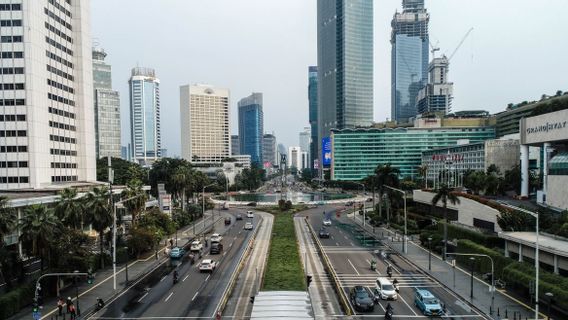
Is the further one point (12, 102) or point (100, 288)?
point (12, 102)

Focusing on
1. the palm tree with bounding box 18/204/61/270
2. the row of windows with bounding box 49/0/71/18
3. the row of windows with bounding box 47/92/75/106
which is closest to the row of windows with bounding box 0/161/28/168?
the row of windows with bounding box 47/92/75/106

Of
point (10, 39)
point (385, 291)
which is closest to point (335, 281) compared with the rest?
point (385, 291)

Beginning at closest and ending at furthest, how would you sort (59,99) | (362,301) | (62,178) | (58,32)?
1. (362,301)
2. (59,99)
3. (58,32)
4. (62,178)

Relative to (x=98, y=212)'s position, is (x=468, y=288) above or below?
below

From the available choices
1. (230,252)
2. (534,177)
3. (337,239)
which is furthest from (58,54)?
(534,177)

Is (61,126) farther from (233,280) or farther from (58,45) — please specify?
(233,280)

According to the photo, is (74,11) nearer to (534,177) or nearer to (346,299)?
(346,299)

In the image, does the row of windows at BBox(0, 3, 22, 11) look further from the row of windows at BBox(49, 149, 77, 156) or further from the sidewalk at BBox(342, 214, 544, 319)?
the sidewalk at BBox(342, 214, 544, 319)
